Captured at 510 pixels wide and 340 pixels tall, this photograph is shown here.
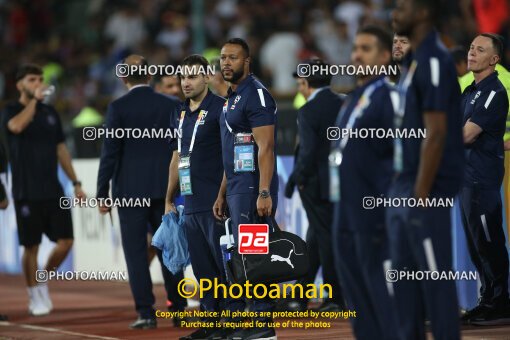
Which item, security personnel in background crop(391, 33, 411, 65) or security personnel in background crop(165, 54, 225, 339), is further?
security personnel in background crop(165, 54, 225, 339)

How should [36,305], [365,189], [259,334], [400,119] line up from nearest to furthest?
[400,119]
[365,189]
[259,334]
[36,305]

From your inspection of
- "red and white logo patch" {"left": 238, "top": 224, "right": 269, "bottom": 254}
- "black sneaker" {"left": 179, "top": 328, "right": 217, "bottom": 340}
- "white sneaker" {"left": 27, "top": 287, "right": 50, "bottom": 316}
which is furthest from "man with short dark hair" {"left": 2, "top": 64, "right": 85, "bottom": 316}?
"red and white logo patch" {"left": 238, "top": 224, "right": 269, "bottom": 254}

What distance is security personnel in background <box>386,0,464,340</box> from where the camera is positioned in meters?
6.77

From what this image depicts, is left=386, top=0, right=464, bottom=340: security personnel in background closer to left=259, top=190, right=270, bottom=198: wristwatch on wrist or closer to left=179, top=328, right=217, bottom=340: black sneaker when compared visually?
left=259, top=190, right=270, bottom=198: wristwatch on wrist

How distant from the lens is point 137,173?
11156mm

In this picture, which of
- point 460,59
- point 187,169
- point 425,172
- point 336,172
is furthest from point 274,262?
point 460,59

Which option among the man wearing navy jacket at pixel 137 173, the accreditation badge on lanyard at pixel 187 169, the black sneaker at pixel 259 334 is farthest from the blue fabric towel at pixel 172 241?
the black sneaker at pixel 259 334

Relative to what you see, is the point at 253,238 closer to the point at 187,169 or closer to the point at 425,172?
the point at 187,169

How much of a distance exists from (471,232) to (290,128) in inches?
162

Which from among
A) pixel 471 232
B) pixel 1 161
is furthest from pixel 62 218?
pixel 471 232

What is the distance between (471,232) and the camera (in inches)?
402

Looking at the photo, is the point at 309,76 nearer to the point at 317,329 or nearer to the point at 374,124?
the point at 317,329

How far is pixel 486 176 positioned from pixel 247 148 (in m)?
2.12

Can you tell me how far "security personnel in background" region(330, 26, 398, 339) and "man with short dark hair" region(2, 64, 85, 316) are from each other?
585cm
